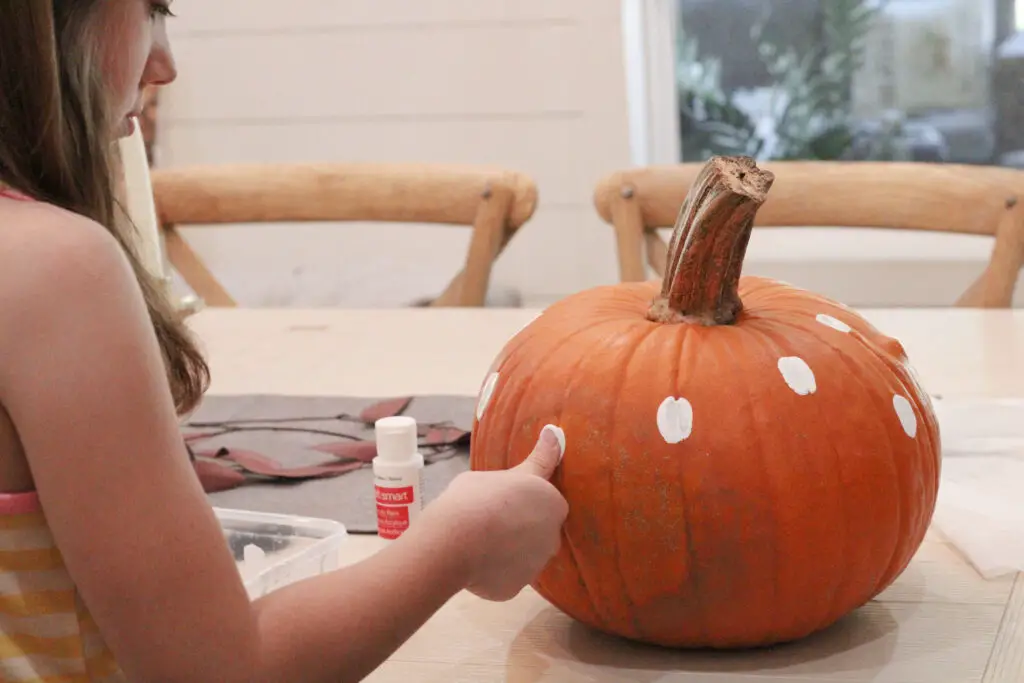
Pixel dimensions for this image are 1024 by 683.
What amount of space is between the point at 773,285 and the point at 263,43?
2388 mm

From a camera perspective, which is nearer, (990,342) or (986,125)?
(990,342)

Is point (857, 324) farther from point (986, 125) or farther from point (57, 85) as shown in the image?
point (986, 125)

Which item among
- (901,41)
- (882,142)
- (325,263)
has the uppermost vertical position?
(901,41)

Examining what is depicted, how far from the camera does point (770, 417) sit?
2.23ft

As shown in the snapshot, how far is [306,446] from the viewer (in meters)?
1.09

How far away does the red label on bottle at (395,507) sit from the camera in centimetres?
87

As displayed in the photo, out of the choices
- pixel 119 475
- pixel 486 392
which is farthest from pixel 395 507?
pixel 119 475

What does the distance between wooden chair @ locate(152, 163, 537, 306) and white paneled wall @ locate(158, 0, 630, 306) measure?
72 cm

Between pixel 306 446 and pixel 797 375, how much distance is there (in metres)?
0.53

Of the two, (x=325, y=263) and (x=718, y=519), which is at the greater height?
(x=718, y=519)

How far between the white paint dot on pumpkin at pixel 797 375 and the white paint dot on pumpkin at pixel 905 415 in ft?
0.18

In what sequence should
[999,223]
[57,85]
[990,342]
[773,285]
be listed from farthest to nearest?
[999,223], [990,342], [773,285], [57,85]

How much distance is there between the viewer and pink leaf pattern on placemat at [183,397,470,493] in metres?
1.01

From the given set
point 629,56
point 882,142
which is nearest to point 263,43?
point 629,56
